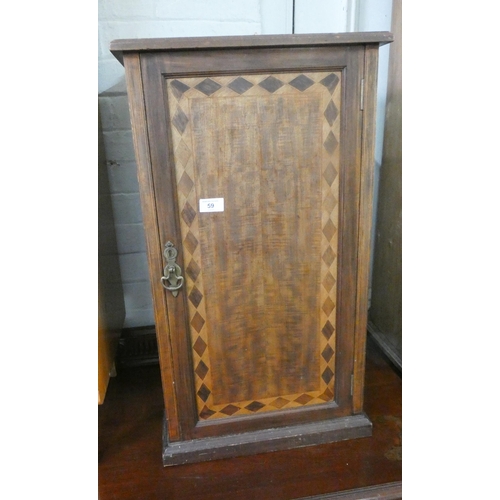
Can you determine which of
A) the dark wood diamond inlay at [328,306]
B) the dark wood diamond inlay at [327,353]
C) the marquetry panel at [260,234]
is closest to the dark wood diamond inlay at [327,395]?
the marquetry panel at [260,234]

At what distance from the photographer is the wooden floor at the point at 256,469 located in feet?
3.84

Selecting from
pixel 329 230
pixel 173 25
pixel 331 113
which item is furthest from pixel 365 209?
pixel 173 25

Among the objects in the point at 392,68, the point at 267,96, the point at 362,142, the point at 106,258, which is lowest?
the point at 106,258

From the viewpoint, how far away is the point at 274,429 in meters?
1.33

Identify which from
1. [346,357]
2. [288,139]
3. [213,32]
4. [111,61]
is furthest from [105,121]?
[346,357]

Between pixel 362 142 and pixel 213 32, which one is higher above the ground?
pixel 213 32

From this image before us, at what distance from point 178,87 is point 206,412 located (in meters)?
0.95

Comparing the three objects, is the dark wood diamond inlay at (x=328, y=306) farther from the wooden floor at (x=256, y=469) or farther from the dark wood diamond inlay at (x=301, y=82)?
the dark wood diamond inlay at (x=301, y=82)

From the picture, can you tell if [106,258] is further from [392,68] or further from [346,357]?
[392,68]

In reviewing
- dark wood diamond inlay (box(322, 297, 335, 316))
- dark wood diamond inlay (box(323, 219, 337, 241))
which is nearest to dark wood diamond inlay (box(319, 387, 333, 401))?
dark wood diamond inlay (box(322, 297, 335, 316))

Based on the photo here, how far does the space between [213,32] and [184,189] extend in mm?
784

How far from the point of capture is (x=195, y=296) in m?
1.19

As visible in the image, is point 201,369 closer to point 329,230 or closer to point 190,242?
point 190,242

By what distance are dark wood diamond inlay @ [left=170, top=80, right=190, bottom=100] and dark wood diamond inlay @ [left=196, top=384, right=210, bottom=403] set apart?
0.84 m
